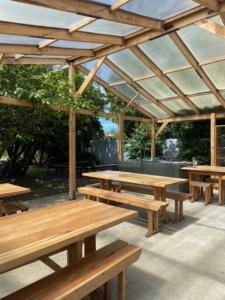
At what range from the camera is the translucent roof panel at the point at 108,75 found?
311 inches

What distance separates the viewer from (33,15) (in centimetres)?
370

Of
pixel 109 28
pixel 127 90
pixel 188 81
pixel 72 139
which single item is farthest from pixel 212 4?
pixel 127 90

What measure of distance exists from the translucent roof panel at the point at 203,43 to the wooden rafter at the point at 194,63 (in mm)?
82

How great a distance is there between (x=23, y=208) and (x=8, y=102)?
7.50ft

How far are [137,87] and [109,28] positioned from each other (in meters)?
3.62

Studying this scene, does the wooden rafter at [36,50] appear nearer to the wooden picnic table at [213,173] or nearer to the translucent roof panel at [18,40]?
the translucent roof panel at [18,40]

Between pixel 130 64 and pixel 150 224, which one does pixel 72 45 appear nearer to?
pixel 130 64

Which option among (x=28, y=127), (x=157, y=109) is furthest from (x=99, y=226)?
(x=157, y=109)

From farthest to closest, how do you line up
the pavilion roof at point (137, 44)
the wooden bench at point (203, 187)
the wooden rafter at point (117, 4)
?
the wooden bench at point (203, 187)
the pavilion roof at point (137, 44)
the wooden rafter at point (117, 4)

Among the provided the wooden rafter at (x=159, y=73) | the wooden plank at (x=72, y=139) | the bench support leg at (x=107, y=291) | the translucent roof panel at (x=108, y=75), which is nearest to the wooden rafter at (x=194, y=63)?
the wooden rafter at (x=159, y=73)

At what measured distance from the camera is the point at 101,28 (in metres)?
4.80

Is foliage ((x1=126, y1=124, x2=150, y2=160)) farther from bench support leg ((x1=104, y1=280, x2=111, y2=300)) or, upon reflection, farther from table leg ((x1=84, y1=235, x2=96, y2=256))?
bench support leg ((x1=104, y1=280, x2=111, y2=300))

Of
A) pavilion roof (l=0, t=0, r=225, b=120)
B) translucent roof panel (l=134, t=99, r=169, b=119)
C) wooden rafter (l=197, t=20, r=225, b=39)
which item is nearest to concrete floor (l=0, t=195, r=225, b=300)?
pavilion roof (l=0, t=0, r=225, b=120)

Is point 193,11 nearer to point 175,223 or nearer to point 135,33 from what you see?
point 135,33
